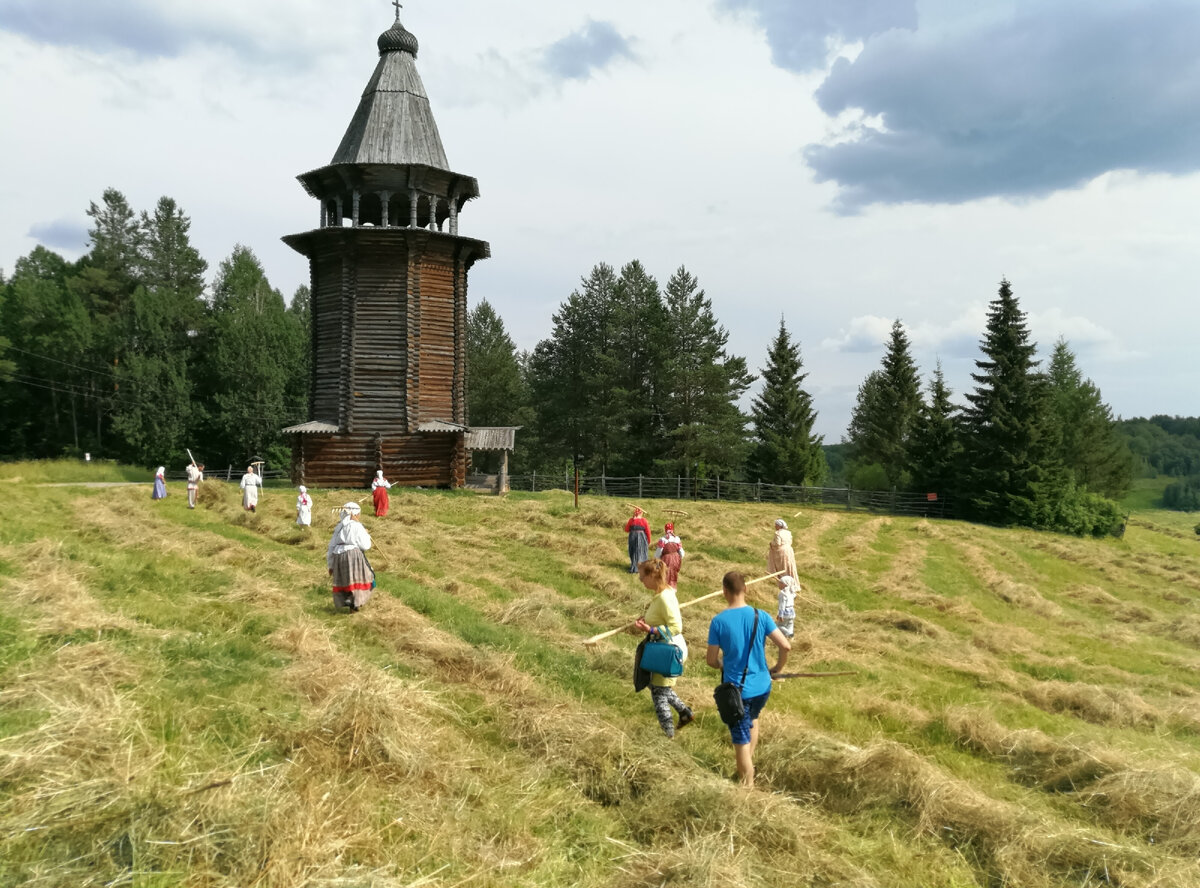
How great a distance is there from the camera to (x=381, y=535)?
1778cm

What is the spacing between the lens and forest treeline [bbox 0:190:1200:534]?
149ft

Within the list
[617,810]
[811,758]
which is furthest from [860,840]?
[617,810]

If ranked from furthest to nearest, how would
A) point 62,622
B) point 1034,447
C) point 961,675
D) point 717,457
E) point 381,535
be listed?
point 717,457
point 1034,447
point 381,535
point 961,675
point 62,622

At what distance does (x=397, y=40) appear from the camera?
105ft

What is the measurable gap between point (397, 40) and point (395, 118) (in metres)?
4.43

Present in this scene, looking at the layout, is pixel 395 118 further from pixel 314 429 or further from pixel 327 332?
pixel 314 429

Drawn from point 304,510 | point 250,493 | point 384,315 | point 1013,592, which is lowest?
point 1013,592

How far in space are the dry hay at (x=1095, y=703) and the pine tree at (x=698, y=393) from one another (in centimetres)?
3547

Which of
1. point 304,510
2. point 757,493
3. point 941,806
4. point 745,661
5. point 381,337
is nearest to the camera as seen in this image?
point 941,806

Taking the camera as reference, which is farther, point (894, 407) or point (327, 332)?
point (894, 407)

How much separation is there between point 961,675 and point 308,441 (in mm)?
25300

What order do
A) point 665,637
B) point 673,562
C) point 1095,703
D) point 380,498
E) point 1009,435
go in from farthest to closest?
point 1009,435 < point 380,498 < point 673,562 < point 1095,703 < point 665,637

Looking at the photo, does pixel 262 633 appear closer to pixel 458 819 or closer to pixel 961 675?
pixel 458 819

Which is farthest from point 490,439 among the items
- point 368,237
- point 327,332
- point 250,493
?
point 250,493
